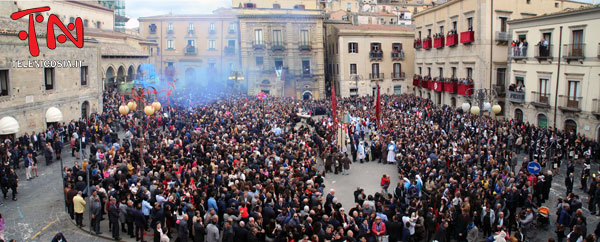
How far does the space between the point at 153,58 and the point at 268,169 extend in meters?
40.4

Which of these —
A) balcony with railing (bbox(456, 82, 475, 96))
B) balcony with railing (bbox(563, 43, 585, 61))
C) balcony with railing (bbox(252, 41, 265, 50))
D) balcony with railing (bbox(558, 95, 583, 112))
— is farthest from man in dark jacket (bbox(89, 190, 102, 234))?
balcony with railing (bbox(252, 41, 265, 50))

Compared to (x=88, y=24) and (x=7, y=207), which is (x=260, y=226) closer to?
(x=7, y=207)

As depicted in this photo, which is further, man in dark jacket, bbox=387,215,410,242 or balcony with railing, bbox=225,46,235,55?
balcony with railing, bbox=225,46,235,55

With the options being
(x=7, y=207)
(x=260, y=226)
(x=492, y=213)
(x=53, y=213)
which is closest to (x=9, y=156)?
(x=7, y=207)

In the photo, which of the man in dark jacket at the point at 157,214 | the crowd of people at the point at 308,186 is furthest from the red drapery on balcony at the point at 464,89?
the man in dark jacket at the point at 157,214

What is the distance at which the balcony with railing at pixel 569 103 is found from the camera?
73.4ft

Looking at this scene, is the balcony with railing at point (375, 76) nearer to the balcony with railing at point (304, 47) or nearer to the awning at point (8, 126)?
the balcony with railing at point (304, 47)

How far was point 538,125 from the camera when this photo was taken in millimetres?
25297

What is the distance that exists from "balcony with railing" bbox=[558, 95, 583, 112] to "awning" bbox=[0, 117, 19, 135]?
25.9 m

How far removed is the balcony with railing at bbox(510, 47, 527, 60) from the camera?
86.3 feet

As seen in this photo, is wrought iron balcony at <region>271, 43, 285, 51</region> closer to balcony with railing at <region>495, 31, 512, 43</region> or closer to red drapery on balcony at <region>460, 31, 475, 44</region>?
red drapery on balcony at <region>460, 31, 475, 44</region>

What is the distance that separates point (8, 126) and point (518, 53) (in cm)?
2636

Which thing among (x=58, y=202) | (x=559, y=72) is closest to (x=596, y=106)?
(x=559, y=72)

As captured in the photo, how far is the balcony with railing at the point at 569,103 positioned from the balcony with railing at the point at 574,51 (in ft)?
6.20
